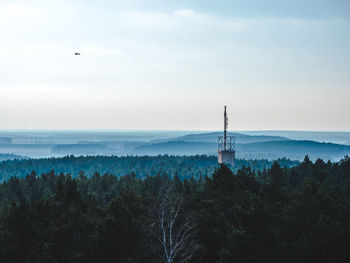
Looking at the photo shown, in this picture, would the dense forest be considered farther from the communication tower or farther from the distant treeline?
the distant treeline

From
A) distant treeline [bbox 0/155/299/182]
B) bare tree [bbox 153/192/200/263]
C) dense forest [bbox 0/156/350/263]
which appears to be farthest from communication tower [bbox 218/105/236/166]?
bare tree [bbox 153/192/200/263]

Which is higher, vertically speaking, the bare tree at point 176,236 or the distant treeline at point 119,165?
the bare tree at point 176,236

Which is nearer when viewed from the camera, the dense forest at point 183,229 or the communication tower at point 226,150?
the dense forest at point 183,229

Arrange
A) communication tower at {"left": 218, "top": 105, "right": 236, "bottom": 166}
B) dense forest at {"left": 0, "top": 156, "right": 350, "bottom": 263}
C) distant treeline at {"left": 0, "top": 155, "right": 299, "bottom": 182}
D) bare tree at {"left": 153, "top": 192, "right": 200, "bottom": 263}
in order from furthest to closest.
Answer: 1. distant treeline at {"left": 0, "top": 155, "right": 299, "bottom": 182}
2. communication tower at {"left": 218, "top": 105, "right": 236, "bottom": 166}
3. bare tree at {"left": 153, "top": 192, "right": 200, "bottom": 263}
4. dense forest at {"left": 0, "top": 156, "right": 350, "bottom": 263}

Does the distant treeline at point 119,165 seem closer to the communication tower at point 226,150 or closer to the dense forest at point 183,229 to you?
the communication tower at point 226,150

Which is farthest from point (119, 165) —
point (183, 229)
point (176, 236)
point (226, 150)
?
point (183, 229)

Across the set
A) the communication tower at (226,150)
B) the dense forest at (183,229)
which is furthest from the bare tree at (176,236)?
the communication tower at (226,150)

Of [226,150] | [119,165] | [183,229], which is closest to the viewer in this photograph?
[183,229]

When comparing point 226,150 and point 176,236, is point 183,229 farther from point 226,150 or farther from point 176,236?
point 226,150

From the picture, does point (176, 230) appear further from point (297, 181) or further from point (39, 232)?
point (297, 181)
